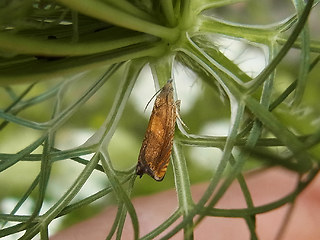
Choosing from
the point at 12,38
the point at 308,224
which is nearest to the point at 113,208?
the point at 308,224

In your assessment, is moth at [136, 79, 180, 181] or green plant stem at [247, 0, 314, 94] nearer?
green plant stem at [247, 0, 314, 94]

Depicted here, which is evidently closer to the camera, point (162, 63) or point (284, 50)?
point (284, 50)

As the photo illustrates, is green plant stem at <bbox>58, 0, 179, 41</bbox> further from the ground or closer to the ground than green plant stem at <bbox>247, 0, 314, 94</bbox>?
further from the ground

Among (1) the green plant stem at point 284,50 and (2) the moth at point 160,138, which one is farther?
(2) the moth at point 160,138

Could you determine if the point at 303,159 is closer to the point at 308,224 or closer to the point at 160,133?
the point at 160,133

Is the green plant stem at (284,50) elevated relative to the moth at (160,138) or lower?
lower
